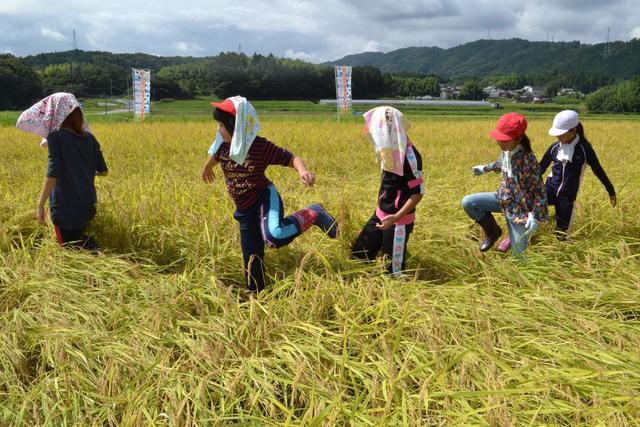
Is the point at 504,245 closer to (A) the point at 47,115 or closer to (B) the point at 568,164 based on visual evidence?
(B) the point at 568,164

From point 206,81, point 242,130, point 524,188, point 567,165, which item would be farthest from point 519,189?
point 206,81

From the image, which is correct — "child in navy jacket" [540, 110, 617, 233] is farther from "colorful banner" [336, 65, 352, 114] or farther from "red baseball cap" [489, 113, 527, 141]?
"colorful banner" [336, 65, 352, 114]

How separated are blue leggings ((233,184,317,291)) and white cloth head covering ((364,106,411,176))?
56 cm

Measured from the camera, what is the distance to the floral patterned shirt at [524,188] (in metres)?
2.99

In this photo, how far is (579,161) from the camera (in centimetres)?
317

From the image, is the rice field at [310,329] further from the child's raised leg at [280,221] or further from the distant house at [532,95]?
the distant house at [532,95]

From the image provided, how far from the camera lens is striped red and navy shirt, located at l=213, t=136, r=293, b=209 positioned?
2.52 meters

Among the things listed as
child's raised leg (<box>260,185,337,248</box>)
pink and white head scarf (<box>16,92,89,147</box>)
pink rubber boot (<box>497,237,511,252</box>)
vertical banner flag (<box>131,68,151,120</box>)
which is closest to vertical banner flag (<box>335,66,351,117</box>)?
vertical banner flag (<box>131,68,151,120</box>)

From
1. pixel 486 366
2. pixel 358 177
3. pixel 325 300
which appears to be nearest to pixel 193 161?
pixel 358 177

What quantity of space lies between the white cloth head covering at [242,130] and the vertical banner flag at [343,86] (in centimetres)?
1502

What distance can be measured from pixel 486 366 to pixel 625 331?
0.77 meters

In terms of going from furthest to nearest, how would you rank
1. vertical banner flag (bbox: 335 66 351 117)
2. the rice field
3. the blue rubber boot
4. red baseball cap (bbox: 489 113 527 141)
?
1. vertical banner flag (bbox: 335 66 351 117)
2. red baseball cap (bbox: 489 113 527 141)
3. the blue rubber boot
4. the rice field

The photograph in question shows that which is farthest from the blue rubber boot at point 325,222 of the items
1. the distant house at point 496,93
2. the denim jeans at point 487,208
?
the distant house at point 496,93

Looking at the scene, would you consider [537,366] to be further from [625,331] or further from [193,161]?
[193,161]
